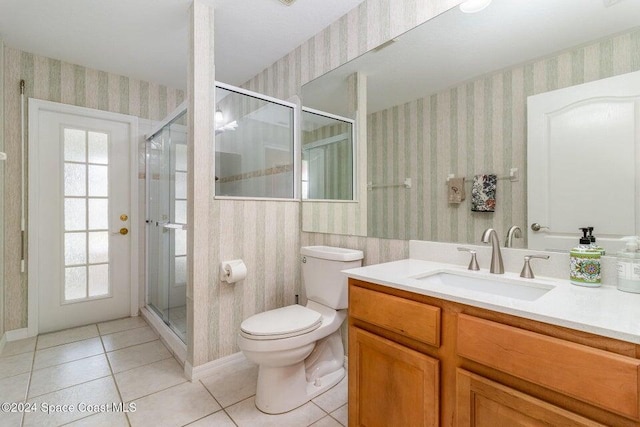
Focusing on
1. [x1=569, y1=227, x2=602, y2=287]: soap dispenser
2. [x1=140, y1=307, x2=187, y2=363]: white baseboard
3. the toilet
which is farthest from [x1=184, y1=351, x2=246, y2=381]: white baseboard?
[x1=569, y1=227, x2=602, y2=287]: soap dispenser

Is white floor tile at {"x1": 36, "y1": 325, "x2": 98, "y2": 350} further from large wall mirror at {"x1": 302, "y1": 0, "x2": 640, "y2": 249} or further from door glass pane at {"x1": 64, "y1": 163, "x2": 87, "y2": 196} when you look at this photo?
large wall mirror at {"x1": 302, "y1": 0, "x2": 640, "y2": 249}

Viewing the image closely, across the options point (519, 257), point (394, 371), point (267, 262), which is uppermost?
point (519, 257)

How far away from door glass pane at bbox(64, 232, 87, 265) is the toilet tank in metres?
2.28

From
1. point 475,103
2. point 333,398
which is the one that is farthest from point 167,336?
point 475,103

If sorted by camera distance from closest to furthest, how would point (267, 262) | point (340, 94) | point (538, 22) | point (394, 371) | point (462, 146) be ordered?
point (394, 371) → point (538, 22) → point (462, 146) → point (340, 94) → point (267, 262)

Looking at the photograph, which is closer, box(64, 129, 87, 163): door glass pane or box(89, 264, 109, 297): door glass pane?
box(64, 129, 87, 163): door glass pane

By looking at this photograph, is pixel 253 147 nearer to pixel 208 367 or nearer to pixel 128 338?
pixel 208 367

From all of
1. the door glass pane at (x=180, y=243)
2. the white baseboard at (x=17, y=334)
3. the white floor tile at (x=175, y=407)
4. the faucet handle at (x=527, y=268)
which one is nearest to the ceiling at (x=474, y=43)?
the faucet handle at (x=527, y=268)

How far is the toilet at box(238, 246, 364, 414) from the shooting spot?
151 cm

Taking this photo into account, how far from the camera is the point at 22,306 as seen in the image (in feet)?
8.25

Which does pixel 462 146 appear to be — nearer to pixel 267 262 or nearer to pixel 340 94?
pixel 340 94

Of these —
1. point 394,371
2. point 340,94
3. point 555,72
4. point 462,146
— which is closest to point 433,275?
point 394,371

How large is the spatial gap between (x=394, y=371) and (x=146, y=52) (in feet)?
9.87

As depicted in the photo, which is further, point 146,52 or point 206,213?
point 146,52
